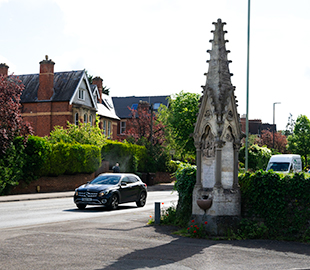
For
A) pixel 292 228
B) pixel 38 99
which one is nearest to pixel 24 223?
pixel 292 228

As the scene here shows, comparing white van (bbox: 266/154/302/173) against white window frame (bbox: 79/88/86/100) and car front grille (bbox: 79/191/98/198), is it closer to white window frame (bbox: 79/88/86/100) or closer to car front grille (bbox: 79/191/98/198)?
car front grille (bbox: 79/191/98/198)

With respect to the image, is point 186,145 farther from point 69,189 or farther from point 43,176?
point 43,176

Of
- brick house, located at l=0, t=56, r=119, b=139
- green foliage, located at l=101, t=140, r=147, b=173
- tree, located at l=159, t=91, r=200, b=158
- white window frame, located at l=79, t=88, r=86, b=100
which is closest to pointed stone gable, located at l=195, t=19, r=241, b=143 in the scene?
green foliage, located at l=101, t=140, r=147, b=173

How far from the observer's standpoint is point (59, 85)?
4688 cm

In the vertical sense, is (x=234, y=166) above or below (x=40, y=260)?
above

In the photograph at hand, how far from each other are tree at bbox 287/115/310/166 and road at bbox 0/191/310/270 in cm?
5160

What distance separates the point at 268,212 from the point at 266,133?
7324 cm

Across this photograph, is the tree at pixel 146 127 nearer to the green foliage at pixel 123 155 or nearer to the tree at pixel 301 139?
the green foliage at pixel 123 155

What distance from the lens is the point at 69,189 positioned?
34031 millimetres

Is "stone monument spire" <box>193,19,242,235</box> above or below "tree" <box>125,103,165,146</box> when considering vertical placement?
below

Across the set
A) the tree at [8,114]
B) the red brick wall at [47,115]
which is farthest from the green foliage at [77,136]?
the tree at [8,114]

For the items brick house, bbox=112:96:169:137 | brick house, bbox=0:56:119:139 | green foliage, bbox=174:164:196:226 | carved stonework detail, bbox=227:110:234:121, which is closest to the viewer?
carved stonework detail, bbox=227:110:234:121

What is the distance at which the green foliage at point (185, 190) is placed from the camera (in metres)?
12.2

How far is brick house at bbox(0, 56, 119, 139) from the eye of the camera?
45.5m
